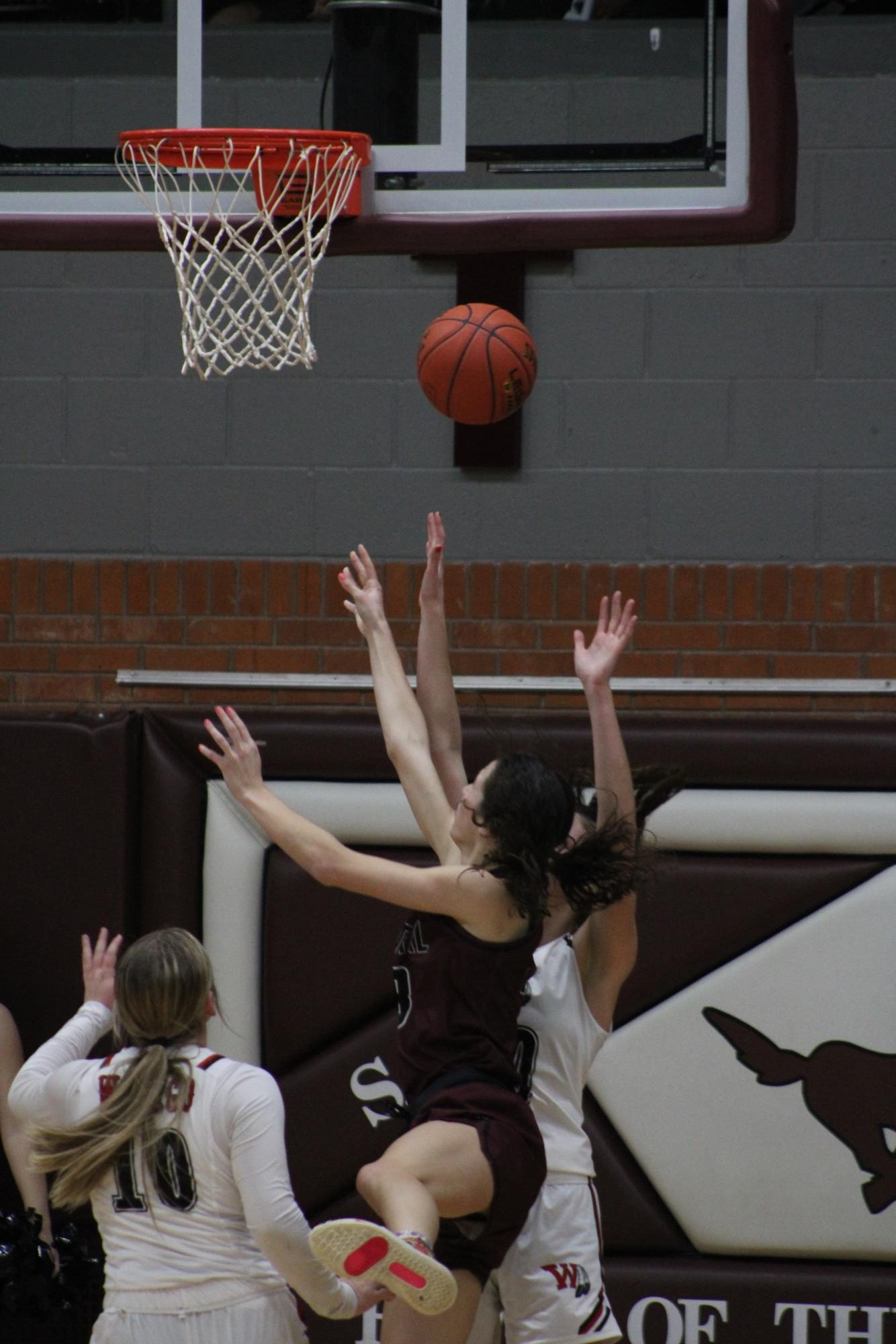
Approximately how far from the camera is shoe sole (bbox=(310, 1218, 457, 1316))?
108 inches

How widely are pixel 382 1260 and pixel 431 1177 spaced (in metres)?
0.27

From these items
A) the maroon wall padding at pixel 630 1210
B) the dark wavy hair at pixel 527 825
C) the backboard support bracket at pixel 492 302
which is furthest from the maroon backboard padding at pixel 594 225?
the maroon wall padding at pixel 630 1210

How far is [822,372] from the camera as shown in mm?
5523

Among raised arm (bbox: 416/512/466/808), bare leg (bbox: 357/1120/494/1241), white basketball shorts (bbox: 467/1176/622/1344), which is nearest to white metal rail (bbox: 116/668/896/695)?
raised arm (bbox: 416/512/466/808)

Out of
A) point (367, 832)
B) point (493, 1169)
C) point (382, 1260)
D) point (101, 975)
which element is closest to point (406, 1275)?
point (382, 1260)

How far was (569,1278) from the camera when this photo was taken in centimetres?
331

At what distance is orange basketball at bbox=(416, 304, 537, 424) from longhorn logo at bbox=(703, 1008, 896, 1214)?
2226mm

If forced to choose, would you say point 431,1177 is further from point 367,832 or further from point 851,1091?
point 851,1091

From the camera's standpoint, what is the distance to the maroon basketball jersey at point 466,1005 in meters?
3.26

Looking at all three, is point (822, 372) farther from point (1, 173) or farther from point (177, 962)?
point (177, 962)

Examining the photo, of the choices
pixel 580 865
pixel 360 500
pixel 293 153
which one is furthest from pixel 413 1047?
pixel 360 500

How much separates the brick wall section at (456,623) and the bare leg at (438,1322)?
8.54 ft

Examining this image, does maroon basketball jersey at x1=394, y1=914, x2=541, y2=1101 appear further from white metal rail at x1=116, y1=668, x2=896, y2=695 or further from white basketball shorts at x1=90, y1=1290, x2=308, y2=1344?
white metal rail at x1=116, y1=668, x2=896, y2=695

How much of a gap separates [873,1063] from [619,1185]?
892mm
